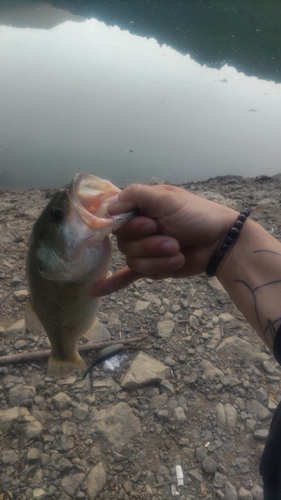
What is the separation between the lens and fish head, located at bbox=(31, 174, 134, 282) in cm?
187

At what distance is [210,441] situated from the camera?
297 centimetres

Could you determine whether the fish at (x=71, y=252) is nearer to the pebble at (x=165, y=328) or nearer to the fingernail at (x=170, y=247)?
the fingernail at (x=170, y=247)

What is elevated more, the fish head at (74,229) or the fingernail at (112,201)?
the fingernail at (112,201)

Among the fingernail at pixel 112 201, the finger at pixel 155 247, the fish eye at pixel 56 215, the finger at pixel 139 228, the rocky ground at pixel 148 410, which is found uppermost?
the fingernail at pixel 112 201

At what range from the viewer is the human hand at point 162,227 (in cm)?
208

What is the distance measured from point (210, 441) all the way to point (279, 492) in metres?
0.98

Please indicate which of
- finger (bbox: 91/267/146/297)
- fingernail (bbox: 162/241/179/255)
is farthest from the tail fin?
fingernail (bbox: 162/241/179/255)

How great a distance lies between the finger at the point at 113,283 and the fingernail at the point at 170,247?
391mm

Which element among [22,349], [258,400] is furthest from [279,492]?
[22,349]

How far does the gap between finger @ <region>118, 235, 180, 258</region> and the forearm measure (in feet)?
1.63

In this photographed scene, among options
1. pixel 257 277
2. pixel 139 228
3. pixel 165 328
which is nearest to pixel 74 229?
pixel 139 228

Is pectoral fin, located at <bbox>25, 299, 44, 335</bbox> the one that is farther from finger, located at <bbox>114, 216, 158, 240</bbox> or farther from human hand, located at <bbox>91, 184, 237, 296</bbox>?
finger, located at <bbox>114, 216, 158, 240</bbox>

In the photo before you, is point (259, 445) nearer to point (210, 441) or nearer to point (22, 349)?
point (210, 441)

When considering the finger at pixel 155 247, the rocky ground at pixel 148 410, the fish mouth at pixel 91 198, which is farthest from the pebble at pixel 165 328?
the fish mouth at pixel 91 198
